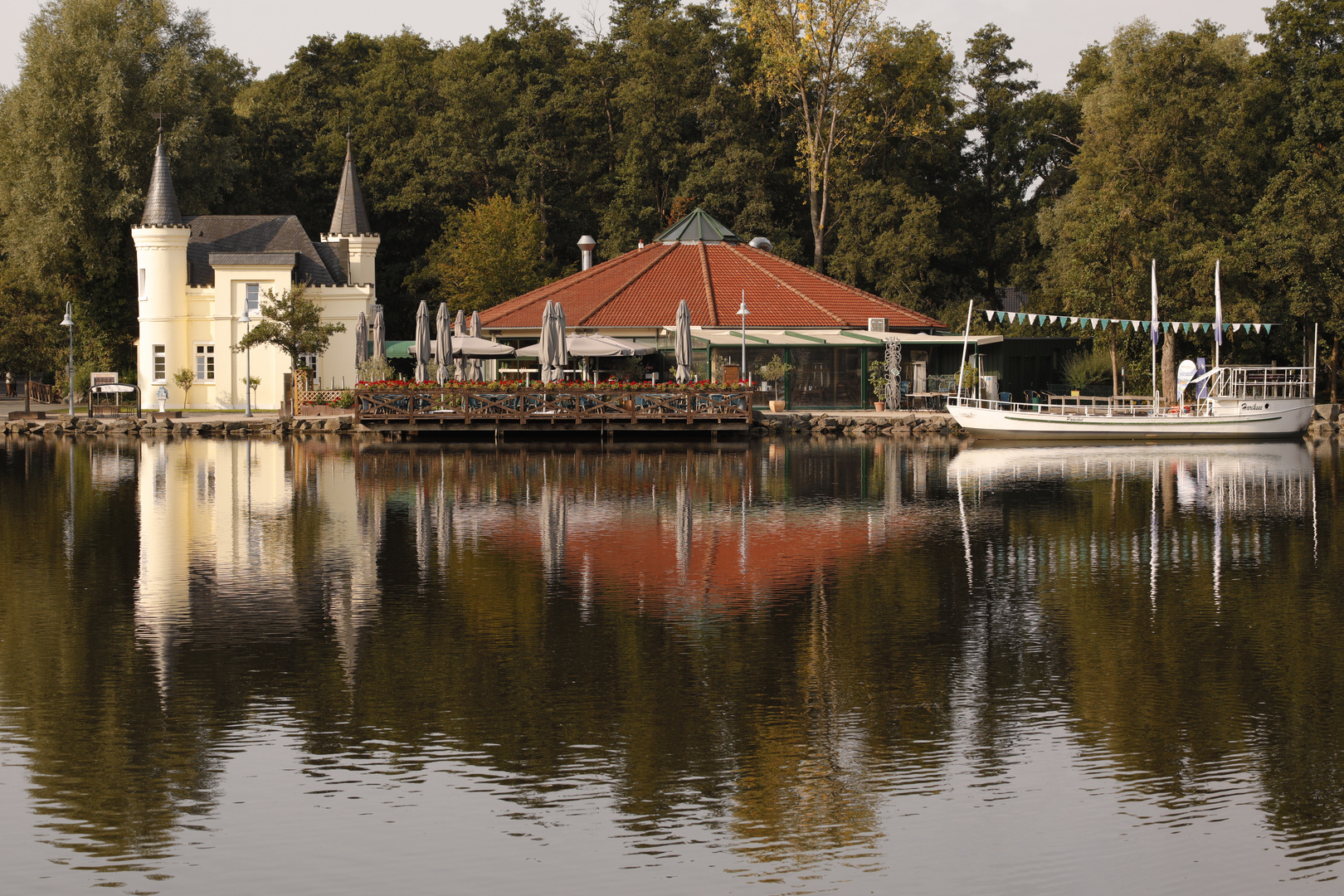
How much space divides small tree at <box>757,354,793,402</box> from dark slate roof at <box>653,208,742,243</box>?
953cm

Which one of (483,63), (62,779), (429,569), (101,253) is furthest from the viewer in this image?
(483,63)

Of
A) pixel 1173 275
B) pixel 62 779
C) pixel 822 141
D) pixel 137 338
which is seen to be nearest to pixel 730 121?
pixel 822 141

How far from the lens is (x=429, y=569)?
17094 millimetres

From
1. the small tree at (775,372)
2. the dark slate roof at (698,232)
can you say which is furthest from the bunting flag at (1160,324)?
the dark slate roof at (698,232)

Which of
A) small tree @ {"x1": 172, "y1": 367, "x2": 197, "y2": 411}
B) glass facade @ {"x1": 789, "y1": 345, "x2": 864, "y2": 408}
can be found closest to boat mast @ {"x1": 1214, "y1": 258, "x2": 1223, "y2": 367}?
glass facade @ {"x1": 789, "y1": 345, "x2": 864, "y2": 408}

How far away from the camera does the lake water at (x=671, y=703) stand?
7.99 meters

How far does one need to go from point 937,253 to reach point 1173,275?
49.2ft

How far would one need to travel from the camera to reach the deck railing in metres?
39.8

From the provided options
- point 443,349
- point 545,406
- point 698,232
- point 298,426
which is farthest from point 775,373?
point 298,426

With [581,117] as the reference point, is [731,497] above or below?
below

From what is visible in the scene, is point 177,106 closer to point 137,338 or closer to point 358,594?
point 137,338

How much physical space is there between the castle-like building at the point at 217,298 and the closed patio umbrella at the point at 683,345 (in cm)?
1513

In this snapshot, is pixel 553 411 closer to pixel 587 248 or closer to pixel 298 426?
pixel 298 426

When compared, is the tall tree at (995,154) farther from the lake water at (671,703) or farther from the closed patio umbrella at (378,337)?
the lake water at (671,703)
